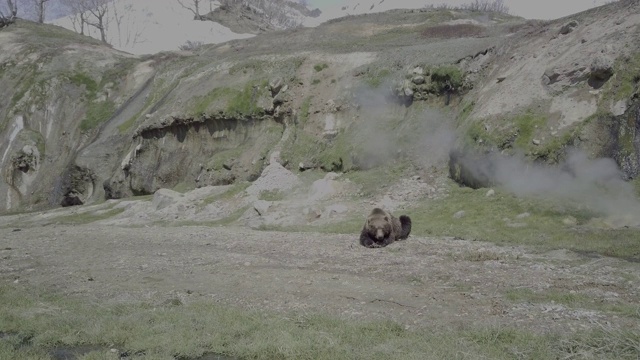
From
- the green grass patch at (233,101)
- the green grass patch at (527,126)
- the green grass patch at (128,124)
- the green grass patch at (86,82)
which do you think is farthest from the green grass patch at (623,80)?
the green grass patch at (86,82)

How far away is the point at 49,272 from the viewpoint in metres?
19.5

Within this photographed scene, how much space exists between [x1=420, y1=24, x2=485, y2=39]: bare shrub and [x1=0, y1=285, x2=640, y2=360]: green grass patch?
50.4m

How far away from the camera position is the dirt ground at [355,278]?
1323 cm

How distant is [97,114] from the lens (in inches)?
2628

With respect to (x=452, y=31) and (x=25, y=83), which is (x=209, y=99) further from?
(x=25, y=83)

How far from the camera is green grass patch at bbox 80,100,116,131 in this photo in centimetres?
6538

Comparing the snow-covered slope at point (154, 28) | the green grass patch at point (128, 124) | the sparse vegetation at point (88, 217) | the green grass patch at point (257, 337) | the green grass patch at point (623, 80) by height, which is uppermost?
the snow-covered slope at point (154, 28)

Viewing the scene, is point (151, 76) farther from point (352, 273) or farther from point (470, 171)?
point (352, 273)

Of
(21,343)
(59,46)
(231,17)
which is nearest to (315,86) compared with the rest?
(21,343)

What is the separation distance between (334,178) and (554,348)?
2787 cm

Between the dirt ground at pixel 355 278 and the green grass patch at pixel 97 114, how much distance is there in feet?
140

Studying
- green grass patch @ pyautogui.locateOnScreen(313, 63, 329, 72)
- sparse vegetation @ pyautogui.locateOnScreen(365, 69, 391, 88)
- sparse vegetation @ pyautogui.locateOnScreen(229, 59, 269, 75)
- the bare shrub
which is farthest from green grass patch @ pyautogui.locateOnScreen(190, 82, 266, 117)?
the bare shrub

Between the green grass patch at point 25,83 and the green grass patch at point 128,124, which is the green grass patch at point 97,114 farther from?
the green grass patch at point 25,83

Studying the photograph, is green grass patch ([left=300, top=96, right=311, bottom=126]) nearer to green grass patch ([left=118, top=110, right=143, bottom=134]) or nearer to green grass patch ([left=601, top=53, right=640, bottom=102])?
green grass patch ([left=118, top=110, right=143, bottom=134])
